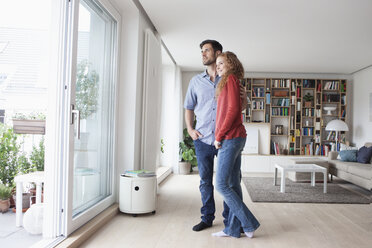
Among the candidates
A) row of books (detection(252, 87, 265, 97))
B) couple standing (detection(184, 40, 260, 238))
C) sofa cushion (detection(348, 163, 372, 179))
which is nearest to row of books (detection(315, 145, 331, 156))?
row of books (detection(252, 87, 265, 97))

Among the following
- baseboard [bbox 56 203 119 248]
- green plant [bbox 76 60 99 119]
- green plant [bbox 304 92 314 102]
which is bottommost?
baseboard [bbox 56 203 119 248]

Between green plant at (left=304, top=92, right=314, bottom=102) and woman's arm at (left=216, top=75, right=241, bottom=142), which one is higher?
green plant at (left=304, top=92, right=314, bottom=102)

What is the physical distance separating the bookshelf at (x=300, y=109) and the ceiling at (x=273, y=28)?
3.92 feet

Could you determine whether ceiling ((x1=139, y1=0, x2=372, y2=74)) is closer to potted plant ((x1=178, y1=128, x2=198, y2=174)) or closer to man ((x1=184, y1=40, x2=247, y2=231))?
man ((x1=184, y1=40, x2=247, y2=231))

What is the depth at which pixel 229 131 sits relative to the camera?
2.54 meters

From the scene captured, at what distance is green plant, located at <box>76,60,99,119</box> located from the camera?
279 cm

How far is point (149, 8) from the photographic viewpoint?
4043 millimetres

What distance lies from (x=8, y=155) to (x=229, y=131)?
7.48ft

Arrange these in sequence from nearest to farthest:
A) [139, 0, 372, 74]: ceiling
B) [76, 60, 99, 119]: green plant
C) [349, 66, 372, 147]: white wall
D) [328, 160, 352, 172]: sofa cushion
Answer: [76, 60, 99, 119]: green plant
[139, 0, 372, 74]: ceiling
[328, 160, 352, 172]: sofa cushion
[349, 66, 372, 147]: white wall

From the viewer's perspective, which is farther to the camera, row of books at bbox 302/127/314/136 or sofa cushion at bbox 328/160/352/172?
row of books at bbox 302/127/314/136

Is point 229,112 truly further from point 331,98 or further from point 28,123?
point 331,98

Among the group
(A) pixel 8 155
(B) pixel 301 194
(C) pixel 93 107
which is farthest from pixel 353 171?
(A) pixel 8 155

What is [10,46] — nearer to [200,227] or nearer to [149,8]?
[149,8]

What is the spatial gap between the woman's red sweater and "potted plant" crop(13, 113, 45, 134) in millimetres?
1834
